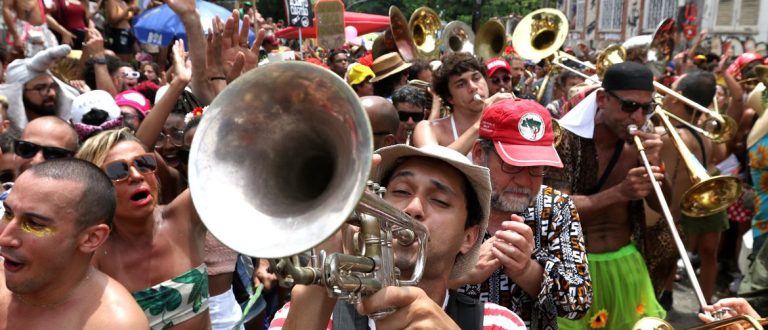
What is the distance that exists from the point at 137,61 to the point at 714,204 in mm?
9304

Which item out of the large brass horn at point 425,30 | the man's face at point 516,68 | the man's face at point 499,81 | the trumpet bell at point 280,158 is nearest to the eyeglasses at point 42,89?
the trumpet bell at point 280,158

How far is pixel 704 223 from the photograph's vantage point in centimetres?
575

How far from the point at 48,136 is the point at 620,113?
3027 millimetres

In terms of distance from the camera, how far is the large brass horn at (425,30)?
33.5 feet

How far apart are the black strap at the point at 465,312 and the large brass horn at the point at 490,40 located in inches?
329

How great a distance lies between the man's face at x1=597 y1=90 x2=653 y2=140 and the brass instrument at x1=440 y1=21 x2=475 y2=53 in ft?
20.5

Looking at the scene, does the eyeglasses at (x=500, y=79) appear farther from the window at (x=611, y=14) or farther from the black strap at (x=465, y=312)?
the window at (x=611, y=14)

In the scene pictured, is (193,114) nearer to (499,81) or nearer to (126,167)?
(126,167)

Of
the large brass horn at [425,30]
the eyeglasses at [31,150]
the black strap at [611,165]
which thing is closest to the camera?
the eyeglasses at [31,150]

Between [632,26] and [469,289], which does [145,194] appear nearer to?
[469,289]

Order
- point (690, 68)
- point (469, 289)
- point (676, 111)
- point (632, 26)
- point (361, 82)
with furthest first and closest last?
point (632, 26) → point (690, 68) → point (361, 82) → point (676, 111) → point (469, 289)

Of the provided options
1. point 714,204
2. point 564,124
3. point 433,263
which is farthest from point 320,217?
point 714,204

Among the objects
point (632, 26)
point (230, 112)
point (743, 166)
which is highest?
point (230, 112)

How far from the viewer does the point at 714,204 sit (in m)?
4.53
